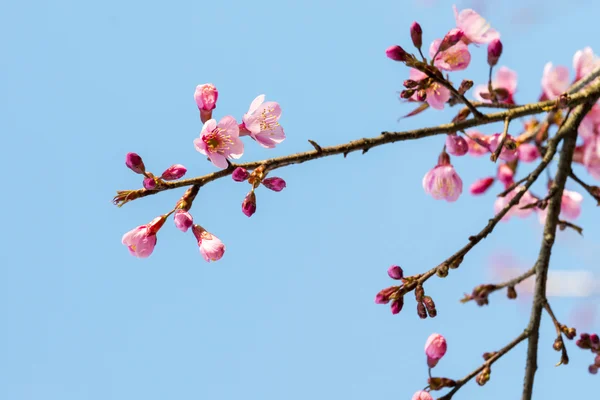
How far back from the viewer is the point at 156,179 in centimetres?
187

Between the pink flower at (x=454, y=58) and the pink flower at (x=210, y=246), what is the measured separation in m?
1.03

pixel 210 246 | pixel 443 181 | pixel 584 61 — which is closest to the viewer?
pixel 210 246

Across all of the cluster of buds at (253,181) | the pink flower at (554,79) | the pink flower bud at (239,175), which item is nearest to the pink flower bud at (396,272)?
the cluster of buds at (253,181)

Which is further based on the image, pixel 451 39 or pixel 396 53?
pixel 451 39

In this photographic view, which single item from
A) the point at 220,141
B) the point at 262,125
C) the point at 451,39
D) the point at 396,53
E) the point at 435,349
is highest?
the point at 451,39

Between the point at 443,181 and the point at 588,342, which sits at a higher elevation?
the point at 443,181

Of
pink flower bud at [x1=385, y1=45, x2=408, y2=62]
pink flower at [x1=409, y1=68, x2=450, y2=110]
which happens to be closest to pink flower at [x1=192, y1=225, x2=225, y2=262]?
pink flower bud at [x1=385, y1=45, x2=408, y2=62]

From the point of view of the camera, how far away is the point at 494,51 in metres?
2.30

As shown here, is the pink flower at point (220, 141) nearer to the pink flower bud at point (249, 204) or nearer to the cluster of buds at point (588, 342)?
the pink flower bud at point (249, 204)

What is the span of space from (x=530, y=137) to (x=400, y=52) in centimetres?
109

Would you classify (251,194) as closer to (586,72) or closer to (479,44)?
(479,44)

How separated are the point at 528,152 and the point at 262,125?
53.3 inches

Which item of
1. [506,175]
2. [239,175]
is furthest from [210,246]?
[506,175]

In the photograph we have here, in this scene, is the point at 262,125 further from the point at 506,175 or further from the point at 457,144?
the point at 506,175
